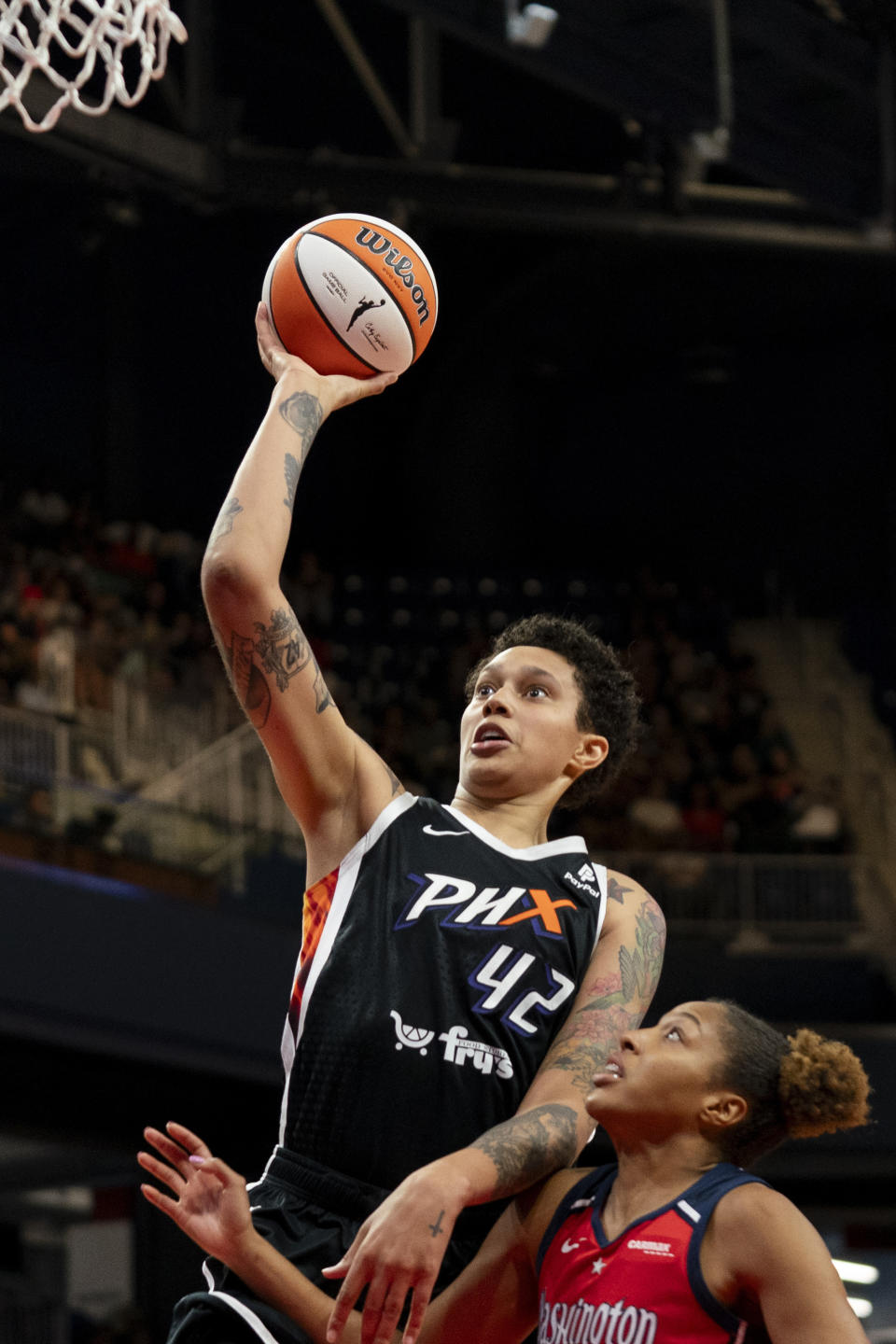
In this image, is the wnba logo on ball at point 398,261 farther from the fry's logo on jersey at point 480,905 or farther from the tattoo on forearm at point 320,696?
the fry's logo on jersey at point 480,905

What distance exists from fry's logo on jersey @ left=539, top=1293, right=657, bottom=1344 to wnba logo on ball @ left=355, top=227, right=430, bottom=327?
1.88 metres

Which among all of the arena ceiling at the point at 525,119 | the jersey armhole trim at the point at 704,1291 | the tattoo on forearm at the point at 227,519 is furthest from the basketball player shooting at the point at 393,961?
the arena ceiling at the point at 525,119

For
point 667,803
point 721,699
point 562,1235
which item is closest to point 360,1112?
point 562,1235

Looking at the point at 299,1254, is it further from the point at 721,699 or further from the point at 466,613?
the point at 466,613

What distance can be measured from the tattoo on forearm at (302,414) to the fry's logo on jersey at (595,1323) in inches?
60.7

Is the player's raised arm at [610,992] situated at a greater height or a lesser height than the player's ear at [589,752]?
lesser

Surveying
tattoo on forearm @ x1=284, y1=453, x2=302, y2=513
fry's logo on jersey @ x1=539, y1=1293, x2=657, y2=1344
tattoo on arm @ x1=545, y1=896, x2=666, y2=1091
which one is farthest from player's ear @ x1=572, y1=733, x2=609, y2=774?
fry's logo on jersey @ x1=539, y1=1293, x2=657, y2=1344

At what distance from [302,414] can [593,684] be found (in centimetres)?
83

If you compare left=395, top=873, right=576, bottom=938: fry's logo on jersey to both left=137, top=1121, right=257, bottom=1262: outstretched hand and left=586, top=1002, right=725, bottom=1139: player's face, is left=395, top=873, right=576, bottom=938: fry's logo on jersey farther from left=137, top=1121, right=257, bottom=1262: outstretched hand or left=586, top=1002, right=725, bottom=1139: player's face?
left=137, top=1121, right=257, bottom=1262: outstretched hand

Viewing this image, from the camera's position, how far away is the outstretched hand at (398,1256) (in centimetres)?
267

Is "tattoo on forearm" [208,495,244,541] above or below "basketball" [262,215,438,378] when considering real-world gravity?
below

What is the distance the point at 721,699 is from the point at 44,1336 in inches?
283

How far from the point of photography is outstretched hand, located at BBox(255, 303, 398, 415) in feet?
A: 10.8

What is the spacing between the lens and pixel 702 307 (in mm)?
16688
